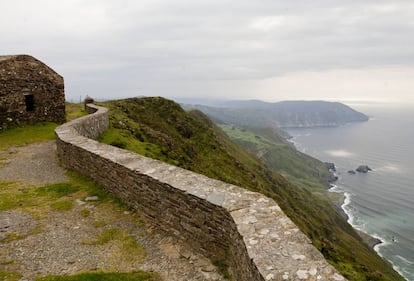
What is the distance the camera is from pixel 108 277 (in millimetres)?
8078

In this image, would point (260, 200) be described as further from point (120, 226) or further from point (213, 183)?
point (120, 226)

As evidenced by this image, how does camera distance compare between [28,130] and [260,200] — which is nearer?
[260,200]

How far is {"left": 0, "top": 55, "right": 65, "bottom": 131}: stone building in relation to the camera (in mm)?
25781

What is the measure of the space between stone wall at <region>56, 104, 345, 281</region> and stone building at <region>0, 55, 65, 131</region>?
16.3m

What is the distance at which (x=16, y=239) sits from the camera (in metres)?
9.91

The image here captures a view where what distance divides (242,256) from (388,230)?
166 m

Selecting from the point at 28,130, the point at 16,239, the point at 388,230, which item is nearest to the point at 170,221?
the point at 16,239

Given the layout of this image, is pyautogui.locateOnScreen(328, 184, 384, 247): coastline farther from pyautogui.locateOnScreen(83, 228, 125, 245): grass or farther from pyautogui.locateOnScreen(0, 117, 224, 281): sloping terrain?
pyautogui.locateOnScreen(83, 228, 125, 245): grass

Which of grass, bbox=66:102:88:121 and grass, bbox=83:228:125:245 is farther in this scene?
grass, bbox=66:102:88:121

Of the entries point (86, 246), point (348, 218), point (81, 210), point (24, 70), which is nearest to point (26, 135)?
point (24, 70)

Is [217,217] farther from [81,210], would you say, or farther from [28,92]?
[28,92]

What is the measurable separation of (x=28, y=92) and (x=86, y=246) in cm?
2205

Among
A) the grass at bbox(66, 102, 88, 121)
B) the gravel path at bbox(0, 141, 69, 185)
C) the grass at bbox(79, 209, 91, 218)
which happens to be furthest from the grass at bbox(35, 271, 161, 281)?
the grass at bbox(66, 102, 88, 121)

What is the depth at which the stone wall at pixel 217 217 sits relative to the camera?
20.1 ft
